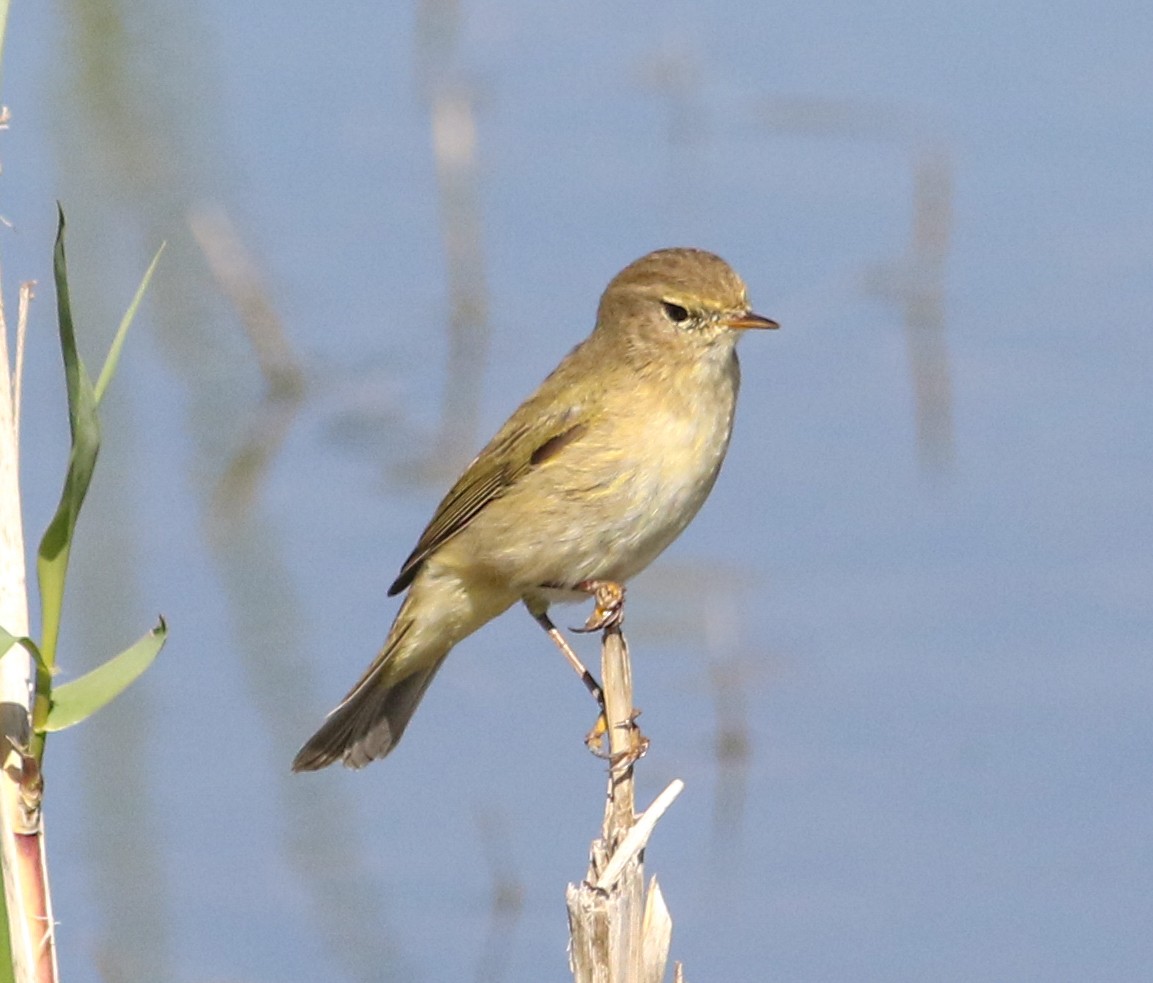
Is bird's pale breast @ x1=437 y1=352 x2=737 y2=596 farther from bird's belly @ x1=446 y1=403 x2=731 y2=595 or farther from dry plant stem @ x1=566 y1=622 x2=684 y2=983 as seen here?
dry plant stem @ x1=566 y1=622 x2=684 y2=983

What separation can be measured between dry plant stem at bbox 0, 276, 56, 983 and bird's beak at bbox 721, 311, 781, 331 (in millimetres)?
2345

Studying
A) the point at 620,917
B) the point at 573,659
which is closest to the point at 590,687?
the point at 573,659

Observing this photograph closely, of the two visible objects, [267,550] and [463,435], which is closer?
[267,550]

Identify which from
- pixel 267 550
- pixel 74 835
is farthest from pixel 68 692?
pixel 267 550

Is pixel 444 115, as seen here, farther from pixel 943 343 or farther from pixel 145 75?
pixel 943 343

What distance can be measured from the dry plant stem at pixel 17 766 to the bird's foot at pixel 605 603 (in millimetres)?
1745

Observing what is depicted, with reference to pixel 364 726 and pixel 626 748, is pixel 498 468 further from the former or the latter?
pixel 626 748

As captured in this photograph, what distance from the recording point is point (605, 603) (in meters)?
4.55

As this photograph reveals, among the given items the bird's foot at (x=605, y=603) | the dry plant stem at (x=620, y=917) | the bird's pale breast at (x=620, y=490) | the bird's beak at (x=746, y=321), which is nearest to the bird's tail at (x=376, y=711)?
the bird's pale breast at (x=620, y=490)

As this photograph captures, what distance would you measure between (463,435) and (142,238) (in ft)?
4.65

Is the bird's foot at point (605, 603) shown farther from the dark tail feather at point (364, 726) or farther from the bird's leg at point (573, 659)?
the dark tail feather at point (364, 726)

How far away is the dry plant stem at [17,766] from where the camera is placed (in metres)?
2.59

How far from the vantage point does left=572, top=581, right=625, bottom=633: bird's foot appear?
14.5 ft

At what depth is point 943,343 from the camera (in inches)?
329
